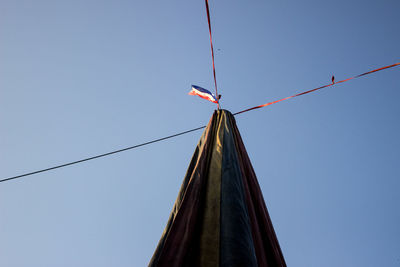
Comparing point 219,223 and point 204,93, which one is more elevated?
point 204,93

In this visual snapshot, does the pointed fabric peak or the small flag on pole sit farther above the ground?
the small flag on pole

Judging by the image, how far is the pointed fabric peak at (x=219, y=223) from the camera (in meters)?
1.12

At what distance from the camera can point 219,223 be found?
1264 mm

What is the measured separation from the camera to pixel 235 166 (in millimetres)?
1606

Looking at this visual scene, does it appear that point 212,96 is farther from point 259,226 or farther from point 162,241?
point 162,241

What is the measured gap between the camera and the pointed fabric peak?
1.12m

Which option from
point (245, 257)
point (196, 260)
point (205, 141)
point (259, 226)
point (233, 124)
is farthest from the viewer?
point (233, 124)

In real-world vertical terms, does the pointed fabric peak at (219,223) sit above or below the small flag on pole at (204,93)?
below

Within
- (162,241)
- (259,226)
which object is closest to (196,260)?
(162,241)

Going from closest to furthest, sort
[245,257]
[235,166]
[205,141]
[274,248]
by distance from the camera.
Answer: [245,257] → [274,248] → [235,166] → [205,141]

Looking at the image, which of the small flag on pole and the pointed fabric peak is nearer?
the pointed fabric peak

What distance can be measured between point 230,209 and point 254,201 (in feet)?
1.32

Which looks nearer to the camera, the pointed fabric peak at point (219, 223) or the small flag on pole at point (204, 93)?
the pointed fabric peak at point (219, 223)

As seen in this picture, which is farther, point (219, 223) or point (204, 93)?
point (204, 93)
